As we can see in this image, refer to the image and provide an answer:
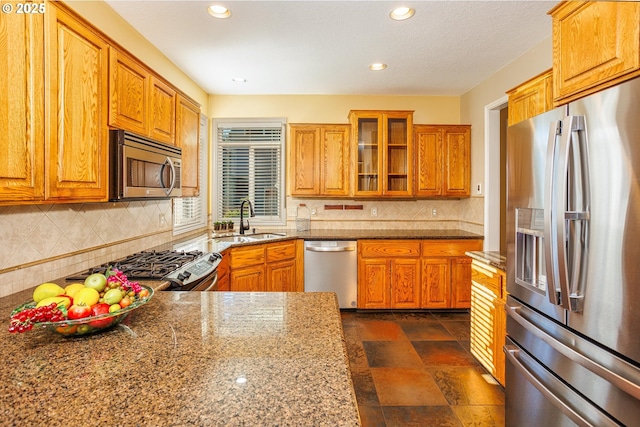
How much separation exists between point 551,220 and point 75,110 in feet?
7.18

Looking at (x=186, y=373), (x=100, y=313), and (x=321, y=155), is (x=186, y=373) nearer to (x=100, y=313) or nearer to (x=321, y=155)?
(x=100, y=313)

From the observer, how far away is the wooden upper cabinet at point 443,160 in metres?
4.21

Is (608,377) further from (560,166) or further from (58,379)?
(58,379)

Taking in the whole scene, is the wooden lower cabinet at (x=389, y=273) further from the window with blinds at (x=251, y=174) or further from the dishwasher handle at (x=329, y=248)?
the window with blinds at (x=251, y=174)

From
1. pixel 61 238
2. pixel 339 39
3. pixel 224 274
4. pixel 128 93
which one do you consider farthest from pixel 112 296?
pixel 339 39

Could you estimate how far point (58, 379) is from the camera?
87cm

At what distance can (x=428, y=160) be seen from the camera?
4.22m

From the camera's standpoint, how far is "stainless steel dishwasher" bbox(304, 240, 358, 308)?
393cm

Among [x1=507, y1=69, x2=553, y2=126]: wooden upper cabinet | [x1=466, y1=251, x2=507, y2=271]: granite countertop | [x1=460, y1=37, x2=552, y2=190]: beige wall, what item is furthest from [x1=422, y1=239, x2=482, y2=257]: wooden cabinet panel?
[x1=507, y1=69, x2=553, y2=126]: wooden upper cabinet

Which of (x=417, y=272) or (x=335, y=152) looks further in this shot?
(x=335, y=152)

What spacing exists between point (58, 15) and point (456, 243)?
12.5 ft

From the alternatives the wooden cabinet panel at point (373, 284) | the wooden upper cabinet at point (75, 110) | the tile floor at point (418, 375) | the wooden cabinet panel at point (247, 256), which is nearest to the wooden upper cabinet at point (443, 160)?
the wooden cabinet panel at point (373, 284)

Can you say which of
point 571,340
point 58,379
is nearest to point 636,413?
point 571,340

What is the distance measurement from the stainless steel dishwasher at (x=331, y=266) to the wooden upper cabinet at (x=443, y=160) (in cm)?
119
